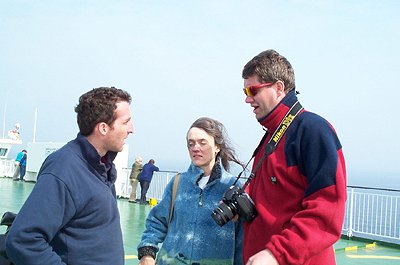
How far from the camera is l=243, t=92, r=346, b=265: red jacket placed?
67.9 inches

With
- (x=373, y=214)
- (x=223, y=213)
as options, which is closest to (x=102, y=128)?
(x=223, y=213)

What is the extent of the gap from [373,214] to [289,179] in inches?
339

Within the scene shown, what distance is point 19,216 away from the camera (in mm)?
1940

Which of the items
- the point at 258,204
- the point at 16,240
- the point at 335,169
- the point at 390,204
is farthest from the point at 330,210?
the point at 390,204

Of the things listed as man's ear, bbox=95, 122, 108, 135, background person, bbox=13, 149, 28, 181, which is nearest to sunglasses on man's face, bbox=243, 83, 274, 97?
man's ear, bbox=95, 122, 108, 135

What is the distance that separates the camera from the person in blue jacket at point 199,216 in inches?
107

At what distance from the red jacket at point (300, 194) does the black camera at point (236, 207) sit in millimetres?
36

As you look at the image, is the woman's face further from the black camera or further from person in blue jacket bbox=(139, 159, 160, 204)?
person in blue jacket bbox=(139, 159, 160, 204)

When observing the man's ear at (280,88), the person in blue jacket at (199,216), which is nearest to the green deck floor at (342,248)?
the person in blue jacket at (199,216)

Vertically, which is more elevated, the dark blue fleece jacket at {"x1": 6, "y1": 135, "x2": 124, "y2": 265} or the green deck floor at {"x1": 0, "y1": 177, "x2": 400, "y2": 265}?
the dark blue fleece jacket at {"x1": 6, "y1": 135, "x2": 124, "y2": 265}

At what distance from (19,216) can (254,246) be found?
3.31 ft

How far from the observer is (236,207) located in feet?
6.95

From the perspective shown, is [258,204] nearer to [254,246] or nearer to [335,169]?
[254,246]

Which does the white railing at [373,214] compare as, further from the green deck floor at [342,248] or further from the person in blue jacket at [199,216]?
the person in blue jacket at [199,216]
